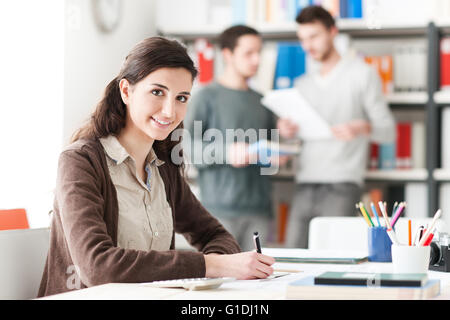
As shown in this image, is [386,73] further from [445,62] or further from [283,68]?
[283,68]

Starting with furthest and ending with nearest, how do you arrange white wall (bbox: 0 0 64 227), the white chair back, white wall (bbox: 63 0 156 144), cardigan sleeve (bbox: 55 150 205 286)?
white wall (bbox: 63 0 156 144) < white wall (bbox: 0 0 64 227) < the white chair back < cardigan sleeve (bbox: 55 150 205 286)

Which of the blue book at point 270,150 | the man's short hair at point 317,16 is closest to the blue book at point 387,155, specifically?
the blue book at point 270,150

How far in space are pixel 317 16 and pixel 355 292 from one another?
2.58 m

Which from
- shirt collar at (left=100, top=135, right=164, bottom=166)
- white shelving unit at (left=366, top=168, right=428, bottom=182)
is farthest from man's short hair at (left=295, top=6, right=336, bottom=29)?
shirt collar at (left=100, top=135, right=164, bottom=166)

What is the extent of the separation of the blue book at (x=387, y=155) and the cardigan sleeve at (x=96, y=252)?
2.39 meters

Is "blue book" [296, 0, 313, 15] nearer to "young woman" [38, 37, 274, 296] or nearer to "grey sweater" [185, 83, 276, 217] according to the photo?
"grey sweater" [185, 83, 276, 217]

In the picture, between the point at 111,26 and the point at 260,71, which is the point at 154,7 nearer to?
the point at 111,26

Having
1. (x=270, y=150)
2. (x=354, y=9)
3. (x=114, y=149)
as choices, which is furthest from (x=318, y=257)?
(x=354, y=9)

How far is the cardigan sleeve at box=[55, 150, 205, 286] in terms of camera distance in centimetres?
129

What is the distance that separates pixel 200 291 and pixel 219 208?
2.26 meters

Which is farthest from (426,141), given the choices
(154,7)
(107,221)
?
(107,221)

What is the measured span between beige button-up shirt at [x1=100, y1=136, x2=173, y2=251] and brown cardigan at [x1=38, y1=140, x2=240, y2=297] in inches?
1.4

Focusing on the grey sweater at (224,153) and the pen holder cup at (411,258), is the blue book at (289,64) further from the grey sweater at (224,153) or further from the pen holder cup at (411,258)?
the pen holder cup at (411,258)

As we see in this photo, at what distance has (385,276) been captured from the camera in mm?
1057
